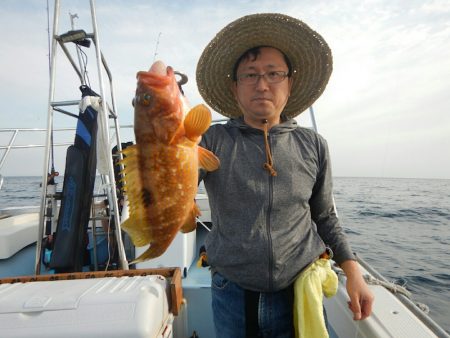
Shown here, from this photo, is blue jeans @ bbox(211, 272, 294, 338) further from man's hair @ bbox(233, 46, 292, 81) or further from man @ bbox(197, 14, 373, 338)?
man's hair @ bbox(233, 46, 292, 81)

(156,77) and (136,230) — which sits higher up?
(156,77)

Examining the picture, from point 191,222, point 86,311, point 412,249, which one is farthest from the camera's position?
point 412,249

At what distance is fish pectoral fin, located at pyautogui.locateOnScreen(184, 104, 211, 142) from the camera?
4.02 feet

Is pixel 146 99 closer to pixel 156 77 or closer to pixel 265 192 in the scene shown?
pixel 156 77

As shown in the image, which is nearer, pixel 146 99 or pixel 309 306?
pixel 146 99

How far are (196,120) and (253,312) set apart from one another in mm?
1090

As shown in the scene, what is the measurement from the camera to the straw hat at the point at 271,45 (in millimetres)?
1865

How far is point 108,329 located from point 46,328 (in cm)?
32

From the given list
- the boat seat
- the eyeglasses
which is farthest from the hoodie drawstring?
the boat seat

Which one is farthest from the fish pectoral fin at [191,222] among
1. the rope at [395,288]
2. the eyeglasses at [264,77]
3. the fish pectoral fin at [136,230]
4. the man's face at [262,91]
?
the rope at [395,288]

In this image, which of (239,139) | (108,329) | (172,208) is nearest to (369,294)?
(239,139)

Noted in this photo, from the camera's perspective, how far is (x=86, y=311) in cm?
156

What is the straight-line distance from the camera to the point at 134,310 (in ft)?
5.10

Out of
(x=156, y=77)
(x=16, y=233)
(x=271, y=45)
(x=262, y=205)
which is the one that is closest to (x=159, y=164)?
(x=156, y=77)
